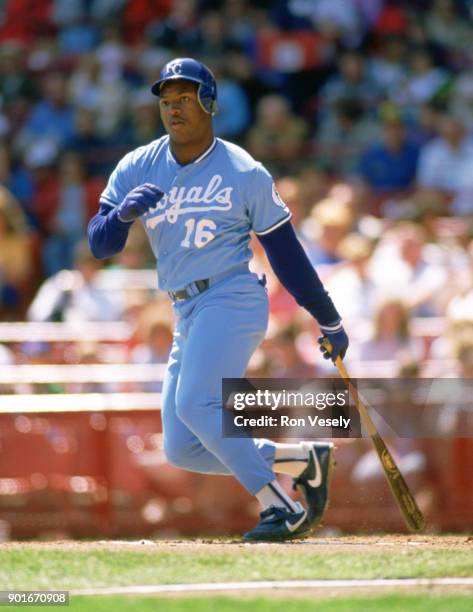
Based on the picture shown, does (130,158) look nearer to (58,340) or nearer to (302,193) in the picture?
(58,340)

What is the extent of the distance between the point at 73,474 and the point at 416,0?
274 inches

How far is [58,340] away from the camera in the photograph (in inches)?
396

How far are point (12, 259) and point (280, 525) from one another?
17.7ft

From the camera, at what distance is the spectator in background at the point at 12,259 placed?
11127mm

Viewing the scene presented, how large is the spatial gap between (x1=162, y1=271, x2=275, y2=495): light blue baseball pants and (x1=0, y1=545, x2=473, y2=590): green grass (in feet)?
1.25

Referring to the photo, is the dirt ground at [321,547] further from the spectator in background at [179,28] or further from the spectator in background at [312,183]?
the spectator in background at [179,28]

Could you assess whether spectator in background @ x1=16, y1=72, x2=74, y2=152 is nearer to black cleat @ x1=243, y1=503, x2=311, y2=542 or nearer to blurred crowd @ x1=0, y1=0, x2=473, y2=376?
blurred crowd @ x1=0, y1=0, x2=473, y2=376

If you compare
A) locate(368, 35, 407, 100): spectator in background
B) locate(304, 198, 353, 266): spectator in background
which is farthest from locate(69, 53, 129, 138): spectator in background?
locate(304, 198, 353, 266): spectator in background

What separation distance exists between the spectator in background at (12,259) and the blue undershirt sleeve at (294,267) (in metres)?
4.93

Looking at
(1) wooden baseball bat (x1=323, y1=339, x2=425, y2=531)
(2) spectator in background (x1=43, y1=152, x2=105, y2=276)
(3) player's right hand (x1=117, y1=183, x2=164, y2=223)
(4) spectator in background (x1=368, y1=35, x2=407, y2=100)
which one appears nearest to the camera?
(3) player's right hand (x1=117, y1=183, x2=164, y2=223)

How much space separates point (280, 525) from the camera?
6.58 m

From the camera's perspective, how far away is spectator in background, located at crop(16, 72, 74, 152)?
13.2 metres

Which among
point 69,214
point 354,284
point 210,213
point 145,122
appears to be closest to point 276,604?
point 210,213

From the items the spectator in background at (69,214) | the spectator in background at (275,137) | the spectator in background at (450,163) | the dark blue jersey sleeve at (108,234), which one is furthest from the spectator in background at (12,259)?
the dark blue jersey sleeve at (108,234)
